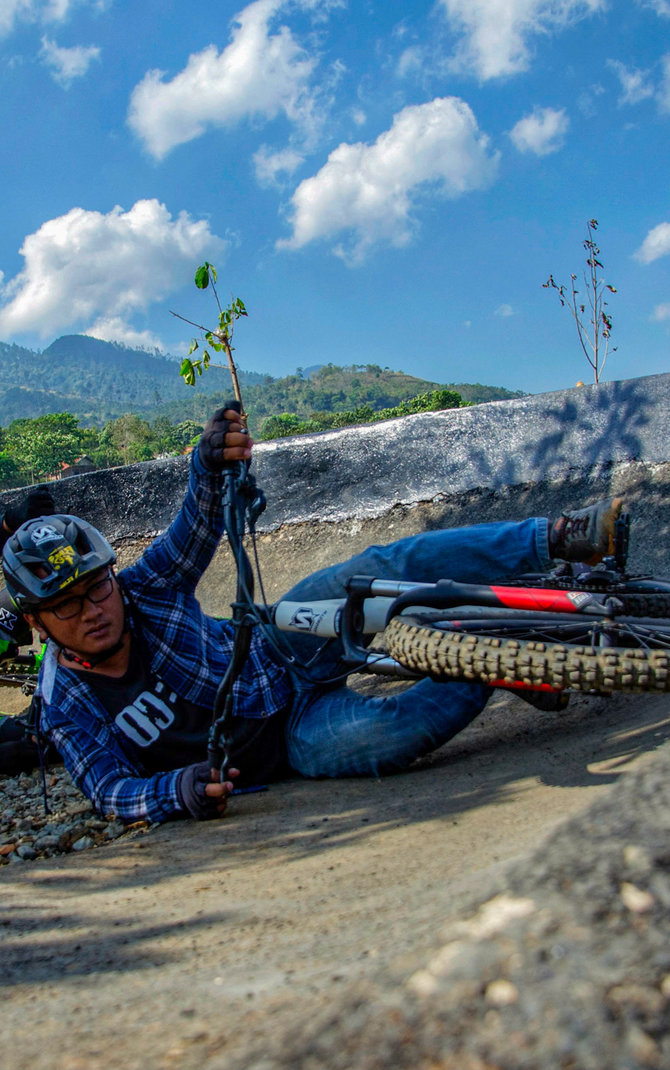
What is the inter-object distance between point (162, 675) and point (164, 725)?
0.18 m

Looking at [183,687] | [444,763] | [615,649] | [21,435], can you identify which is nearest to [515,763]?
[444,763]

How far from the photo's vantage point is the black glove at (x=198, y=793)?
229cm

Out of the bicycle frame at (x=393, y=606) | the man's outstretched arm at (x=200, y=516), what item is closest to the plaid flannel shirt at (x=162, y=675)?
the man's outstretched arm at (x=200, y=516)

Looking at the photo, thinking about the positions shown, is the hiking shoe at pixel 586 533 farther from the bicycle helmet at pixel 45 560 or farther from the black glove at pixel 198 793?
the bicycle helmet at pixel 45 560

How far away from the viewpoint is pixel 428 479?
5484 millimetres

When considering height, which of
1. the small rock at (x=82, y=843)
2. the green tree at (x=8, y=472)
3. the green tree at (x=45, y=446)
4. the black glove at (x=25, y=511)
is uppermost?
the green tree at (x=45, y=446)

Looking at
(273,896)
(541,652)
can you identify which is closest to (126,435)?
(541,652)

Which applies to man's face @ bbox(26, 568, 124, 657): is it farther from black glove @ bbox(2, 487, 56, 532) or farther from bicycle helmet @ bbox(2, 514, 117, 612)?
black glove @ bbox(2, 487, 56, 532)

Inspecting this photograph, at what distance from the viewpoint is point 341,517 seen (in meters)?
5.79

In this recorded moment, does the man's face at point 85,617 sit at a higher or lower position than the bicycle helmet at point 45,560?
lower

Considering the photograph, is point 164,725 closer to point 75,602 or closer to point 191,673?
point 191,673

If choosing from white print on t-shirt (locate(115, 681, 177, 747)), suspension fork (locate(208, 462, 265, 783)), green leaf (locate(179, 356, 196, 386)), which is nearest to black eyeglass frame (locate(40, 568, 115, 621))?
white print on t-shirt (locate(115, 681, 177, 747))

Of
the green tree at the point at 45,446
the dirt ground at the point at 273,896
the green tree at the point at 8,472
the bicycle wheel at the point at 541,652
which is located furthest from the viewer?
the green tree at the point at 45,446

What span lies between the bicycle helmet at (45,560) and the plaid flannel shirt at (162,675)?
Result: 0.22m
